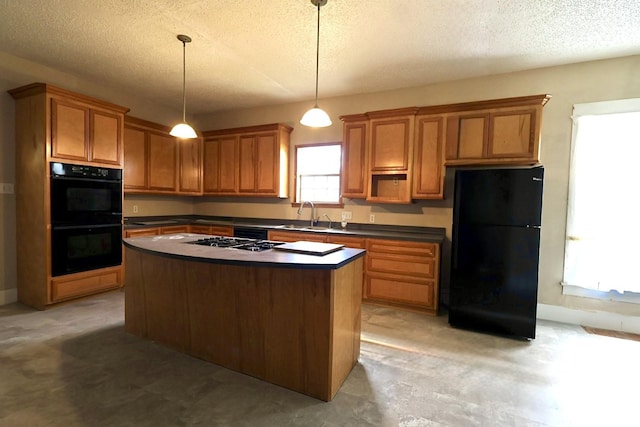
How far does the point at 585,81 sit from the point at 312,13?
3.07m

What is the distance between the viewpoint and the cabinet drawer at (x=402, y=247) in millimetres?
3418

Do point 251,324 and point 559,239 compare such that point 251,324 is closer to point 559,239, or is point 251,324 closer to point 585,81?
point 559,239

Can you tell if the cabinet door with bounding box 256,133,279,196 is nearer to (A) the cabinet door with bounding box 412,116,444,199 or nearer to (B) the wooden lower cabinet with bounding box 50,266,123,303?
(A) the cabinet door with bounding box 412,116,444,199

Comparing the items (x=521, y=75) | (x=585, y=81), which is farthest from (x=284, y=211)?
(x=585, y=81)

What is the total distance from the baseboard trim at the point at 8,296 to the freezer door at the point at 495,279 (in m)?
5.02

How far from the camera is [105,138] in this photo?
12.2 ft

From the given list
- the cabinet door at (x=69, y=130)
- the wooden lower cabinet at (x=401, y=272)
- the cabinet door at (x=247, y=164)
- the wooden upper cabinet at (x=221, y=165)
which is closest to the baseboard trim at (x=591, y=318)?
the wooden lower cabinet at (x=401, y=272)

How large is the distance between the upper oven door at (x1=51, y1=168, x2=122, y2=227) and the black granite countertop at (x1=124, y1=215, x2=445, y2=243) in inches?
18.8

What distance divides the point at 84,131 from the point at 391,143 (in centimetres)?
374

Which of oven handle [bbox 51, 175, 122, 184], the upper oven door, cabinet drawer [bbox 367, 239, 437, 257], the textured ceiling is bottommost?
cabinet drawer [bbox 367, 239, 437, 257]

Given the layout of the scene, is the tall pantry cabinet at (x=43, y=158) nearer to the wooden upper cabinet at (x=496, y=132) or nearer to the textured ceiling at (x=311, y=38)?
the textured ceiling at (x=311, y=38)

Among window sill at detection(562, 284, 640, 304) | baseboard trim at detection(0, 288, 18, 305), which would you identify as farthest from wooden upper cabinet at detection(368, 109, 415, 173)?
baseboard trim at detection(0, 288, 18, 305)

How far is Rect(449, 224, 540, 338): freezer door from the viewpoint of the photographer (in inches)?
112

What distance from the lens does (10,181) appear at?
3.45 m
